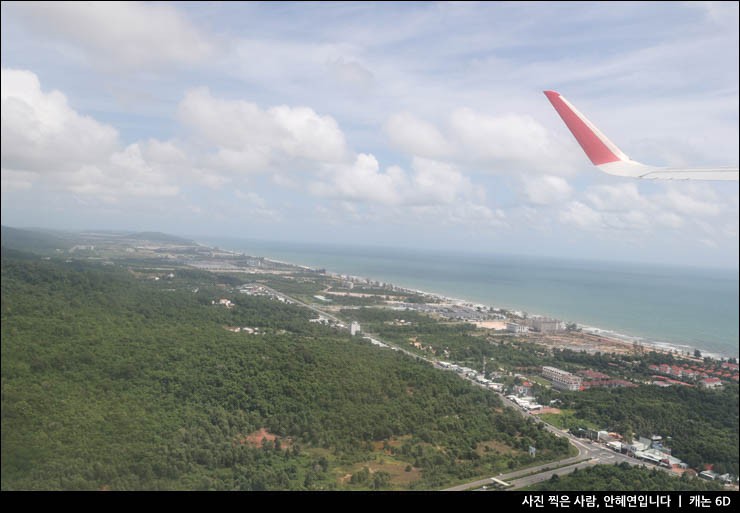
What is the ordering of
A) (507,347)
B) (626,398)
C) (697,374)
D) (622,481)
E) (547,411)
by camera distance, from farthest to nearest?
(507,347), (697,374), (626,398), (547,411), (622,481)

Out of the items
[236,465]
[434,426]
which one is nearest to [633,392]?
[434,426]

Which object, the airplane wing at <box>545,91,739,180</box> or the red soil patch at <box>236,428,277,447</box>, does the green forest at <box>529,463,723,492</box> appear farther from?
the airplane wing at <box>545,91,739,180</box>

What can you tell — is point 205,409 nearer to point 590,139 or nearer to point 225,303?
point 590,139

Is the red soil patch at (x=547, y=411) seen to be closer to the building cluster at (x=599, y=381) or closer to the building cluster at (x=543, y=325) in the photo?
the building cluster at (x=599, y=381)

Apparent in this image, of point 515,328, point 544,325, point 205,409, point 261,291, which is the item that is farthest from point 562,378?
point 261,291

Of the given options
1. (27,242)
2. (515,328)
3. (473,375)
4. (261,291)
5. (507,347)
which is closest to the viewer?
(473,375)

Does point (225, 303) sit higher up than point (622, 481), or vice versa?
point (225, 303)

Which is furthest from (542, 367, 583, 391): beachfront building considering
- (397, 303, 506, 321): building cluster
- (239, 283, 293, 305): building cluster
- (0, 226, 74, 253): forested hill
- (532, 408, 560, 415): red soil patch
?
(0, 226, 74, 253): forested hill
